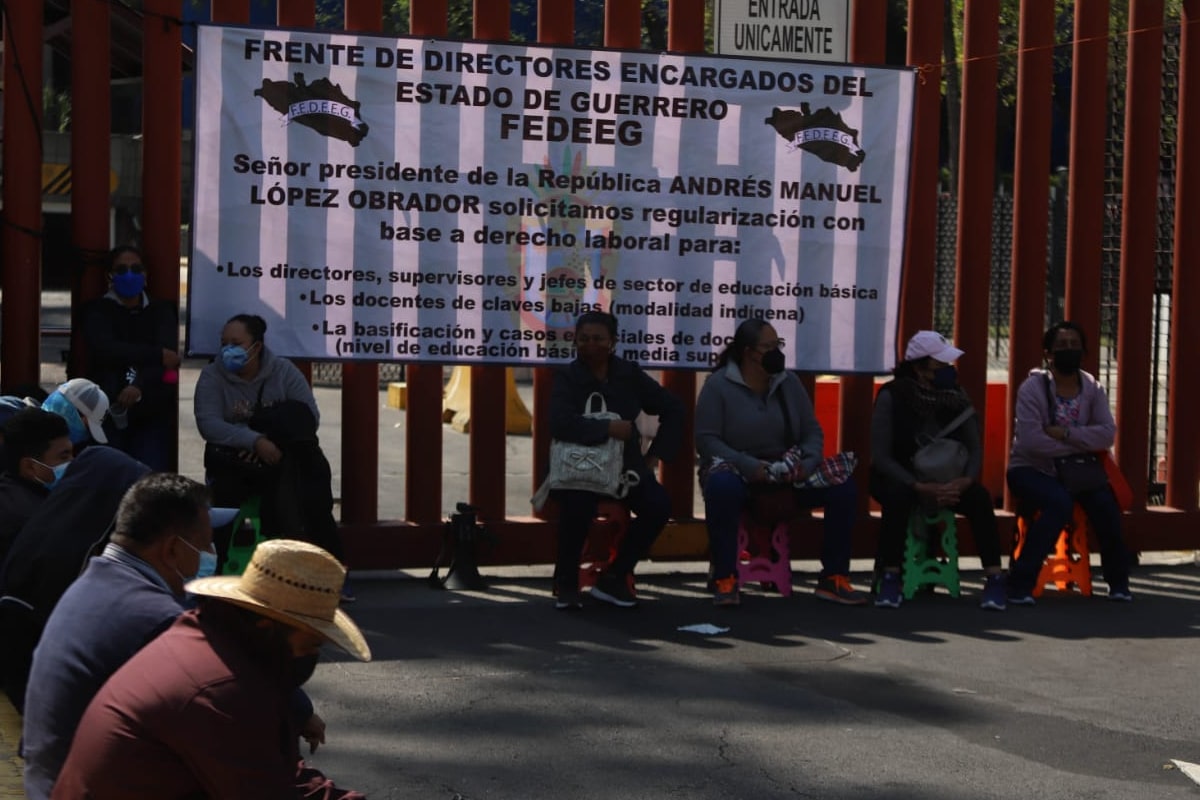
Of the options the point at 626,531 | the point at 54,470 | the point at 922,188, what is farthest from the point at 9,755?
the point at 922,188

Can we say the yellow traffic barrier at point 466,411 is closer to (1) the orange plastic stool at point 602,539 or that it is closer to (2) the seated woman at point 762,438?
(1) the orange plastic stool at point 602,539

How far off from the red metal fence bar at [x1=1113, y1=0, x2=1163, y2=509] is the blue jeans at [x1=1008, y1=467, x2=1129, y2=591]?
0.95 m

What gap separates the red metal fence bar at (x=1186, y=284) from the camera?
10.5 meters

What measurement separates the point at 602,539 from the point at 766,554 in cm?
87

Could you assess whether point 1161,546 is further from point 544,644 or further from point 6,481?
point 6,481

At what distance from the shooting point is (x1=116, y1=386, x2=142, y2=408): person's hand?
29.3 ft

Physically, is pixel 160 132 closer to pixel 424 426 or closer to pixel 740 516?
pixel 424 426

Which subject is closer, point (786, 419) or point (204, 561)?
point (204, 561)

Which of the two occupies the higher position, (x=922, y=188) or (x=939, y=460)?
(x=922, y=188)

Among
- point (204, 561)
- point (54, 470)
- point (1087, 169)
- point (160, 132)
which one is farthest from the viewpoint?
point (1087, 169)

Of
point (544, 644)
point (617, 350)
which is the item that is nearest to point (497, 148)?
point (617, 350)

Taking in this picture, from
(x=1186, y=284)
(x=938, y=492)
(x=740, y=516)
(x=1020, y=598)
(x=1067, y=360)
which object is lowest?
(x=1020, y=598)

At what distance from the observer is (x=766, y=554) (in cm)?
957

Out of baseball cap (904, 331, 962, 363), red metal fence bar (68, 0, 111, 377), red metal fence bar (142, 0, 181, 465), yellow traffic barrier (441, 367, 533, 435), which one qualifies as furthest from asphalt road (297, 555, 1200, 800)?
yellow traffic barrier (441, 367, 533, 435)
